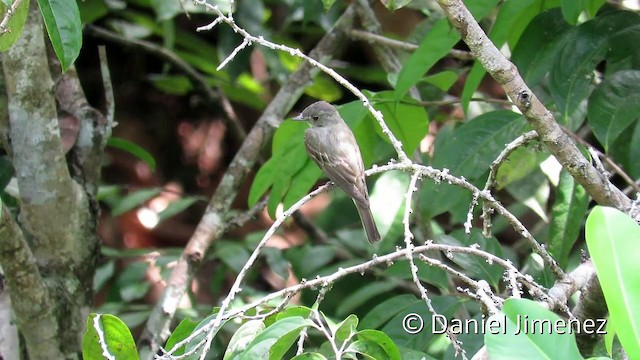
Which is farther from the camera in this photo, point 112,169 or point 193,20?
point 112,169

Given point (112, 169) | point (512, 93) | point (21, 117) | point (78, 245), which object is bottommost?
point (512, 93)

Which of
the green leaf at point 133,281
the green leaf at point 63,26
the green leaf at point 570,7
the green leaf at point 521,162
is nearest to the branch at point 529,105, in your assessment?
the green leaf at point 570,7

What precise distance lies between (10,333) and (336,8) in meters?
2.85

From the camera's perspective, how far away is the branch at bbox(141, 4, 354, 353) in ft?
12.9

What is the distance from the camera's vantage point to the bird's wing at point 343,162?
3.86m

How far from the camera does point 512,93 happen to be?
2.52 meters

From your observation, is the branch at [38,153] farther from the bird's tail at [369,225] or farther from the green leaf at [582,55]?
the green leaf at [582,55]

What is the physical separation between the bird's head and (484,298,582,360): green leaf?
8.53ft

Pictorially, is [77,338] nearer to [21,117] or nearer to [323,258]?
[21,117]

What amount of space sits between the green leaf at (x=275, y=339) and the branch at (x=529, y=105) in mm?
904

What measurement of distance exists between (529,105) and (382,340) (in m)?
0.81

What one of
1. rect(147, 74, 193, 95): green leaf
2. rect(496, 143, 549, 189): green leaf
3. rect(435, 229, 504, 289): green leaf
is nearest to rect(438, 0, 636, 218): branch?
rect(435, 229, 504, 289): green leaf

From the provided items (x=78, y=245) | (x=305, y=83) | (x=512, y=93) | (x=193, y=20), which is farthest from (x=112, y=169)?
(x=512, y=93)
